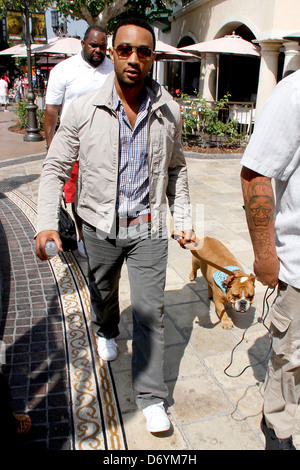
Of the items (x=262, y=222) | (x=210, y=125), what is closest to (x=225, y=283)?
(x=262, y=222)

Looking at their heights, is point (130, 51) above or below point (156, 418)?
above

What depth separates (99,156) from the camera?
88.0 inches

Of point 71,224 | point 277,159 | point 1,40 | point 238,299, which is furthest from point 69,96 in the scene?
point 1,40

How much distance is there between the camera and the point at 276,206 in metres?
1.95

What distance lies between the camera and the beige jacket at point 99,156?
2217 mm

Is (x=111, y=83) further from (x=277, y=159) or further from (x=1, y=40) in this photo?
(x=1, y=40)

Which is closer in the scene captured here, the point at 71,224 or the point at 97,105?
the point at 97,105

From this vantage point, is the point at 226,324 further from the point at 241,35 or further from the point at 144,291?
the point at 241,35

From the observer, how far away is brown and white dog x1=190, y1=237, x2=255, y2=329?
315 centimetres

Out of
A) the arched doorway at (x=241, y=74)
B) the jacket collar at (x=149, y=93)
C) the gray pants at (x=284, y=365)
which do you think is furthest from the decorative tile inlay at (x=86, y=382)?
the arched doorway at (x=241, y=74)

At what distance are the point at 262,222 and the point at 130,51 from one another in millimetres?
1154

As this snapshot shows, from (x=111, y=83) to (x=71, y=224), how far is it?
2.24 meters

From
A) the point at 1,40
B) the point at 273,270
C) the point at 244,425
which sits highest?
the point at 1,40

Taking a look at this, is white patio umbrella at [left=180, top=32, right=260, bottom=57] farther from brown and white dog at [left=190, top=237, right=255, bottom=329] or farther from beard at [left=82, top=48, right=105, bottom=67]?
brown and white dog at [left=190, top=237, right=255, bottom=329]
